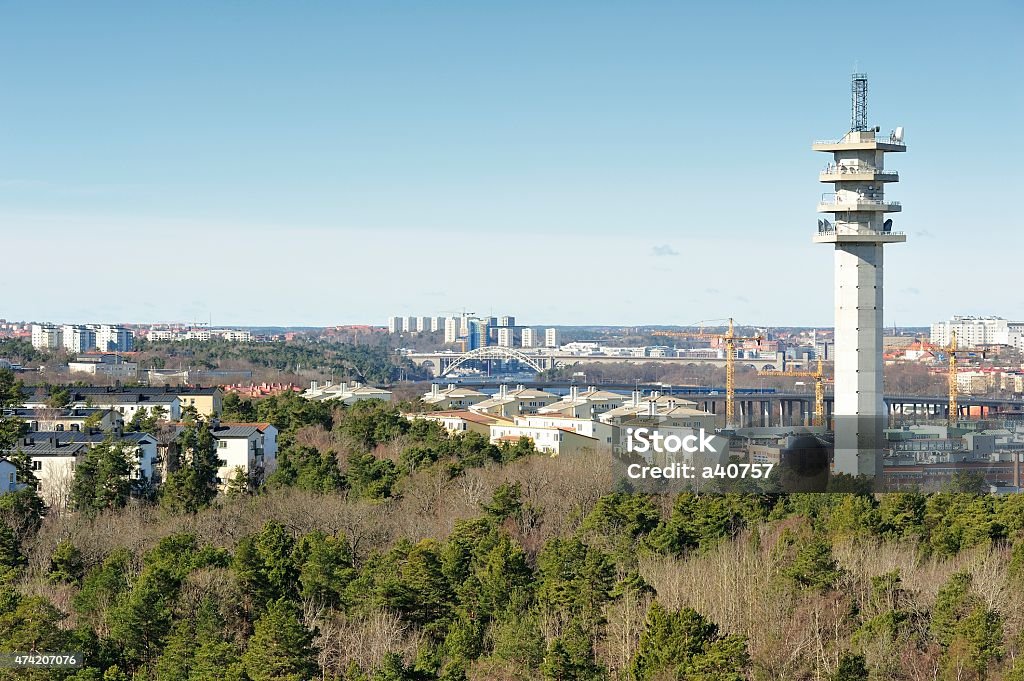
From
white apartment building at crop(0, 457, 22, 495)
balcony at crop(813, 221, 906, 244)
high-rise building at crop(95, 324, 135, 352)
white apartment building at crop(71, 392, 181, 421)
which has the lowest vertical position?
white apartment building at crop(0, 457, 22, 495)

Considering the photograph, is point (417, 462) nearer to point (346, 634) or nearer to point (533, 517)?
point (533, 517)

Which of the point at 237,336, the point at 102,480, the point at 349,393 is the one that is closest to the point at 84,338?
the point at 237,336

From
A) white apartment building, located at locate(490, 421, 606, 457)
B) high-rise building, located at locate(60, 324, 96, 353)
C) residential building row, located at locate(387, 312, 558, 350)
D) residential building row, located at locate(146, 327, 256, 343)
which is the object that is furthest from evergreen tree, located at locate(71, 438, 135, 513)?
residential building row, located at locate(387, 312, 558, 350)

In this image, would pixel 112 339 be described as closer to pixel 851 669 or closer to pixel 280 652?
pixel 280 652

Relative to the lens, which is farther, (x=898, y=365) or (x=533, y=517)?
(x=898, y=365)

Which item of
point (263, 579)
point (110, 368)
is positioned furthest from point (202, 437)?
point (110, 368)

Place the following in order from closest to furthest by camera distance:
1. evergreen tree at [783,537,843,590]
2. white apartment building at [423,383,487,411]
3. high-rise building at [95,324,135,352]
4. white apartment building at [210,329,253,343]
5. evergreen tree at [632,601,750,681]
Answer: evergreen tree at [632,601,750,681]
evergreen tree at [783,537,843,590]
white apartment building at [423,383,487,411]
white apartment building at [210,329,253,343]
high-rise building at [95,324,135,352]

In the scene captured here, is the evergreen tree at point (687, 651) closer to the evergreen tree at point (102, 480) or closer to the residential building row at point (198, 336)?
the evergreen tree at point (102, 480)

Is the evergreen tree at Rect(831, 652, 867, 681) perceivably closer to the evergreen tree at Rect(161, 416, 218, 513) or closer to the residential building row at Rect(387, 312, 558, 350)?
the evergreen tree at Rect(161, 416, 218, 513)
